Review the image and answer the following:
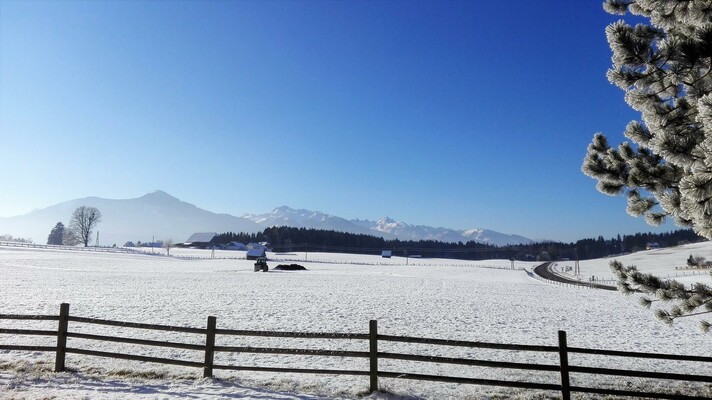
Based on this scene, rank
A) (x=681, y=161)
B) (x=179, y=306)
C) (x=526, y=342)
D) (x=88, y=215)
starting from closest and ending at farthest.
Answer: (x=681, y=161) → (x=526, y=342) → (x=179, y=306) → (x=88, y=215)

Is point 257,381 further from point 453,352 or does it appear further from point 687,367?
point 687,367

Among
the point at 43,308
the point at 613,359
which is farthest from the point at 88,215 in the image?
the point at 613,359

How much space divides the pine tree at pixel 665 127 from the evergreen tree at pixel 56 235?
7676 inches

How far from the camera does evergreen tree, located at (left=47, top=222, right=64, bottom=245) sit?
15921cm

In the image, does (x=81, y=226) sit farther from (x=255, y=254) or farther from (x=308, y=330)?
(x=308, y=330)

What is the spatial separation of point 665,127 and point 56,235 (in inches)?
7923

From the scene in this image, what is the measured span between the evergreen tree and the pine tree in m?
195

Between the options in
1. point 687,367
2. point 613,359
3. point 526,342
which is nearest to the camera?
point 687,367

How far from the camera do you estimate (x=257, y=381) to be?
10695 mm

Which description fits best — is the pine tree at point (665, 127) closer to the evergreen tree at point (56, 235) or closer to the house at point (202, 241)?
the house at point (202, 241)

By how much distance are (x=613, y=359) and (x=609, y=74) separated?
13.8m

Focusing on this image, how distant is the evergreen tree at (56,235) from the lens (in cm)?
15921

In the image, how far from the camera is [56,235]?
16100 cm


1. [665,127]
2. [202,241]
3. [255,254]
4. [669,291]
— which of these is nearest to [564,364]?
[669,291]
